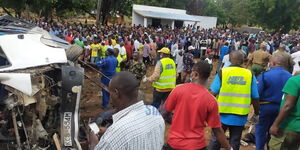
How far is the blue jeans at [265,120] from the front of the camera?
14.3ft

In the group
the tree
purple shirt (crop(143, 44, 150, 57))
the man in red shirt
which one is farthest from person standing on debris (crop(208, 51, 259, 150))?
the tree

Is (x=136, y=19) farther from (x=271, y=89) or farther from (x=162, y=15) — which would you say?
(x=271, y=89)

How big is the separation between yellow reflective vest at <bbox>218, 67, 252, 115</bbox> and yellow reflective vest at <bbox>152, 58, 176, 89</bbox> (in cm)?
222

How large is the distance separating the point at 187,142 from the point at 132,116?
145 centimetres

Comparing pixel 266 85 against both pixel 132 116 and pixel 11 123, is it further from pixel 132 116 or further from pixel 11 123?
pixel 11 123

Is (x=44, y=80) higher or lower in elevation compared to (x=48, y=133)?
higher

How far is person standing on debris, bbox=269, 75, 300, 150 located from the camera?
3.46 meters

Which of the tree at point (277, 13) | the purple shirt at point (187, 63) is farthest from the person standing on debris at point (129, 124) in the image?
the tree at point (277, 13)

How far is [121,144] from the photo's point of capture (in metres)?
1.79

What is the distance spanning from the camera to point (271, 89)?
4.28m

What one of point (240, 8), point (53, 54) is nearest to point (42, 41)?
point (53, 54)

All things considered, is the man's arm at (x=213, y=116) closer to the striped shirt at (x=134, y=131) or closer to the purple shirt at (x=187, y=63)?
the striped shirt at (x=134, y=131)

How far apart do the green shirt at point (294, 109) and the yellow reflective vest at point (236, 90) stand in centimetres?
50

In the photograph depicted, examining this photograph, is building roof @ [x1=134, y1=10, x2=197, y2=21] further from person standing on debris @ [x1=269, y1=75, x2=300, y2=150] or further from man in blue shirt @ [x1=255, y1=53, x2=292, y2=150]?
person standing on debris @ [x1=269, y1=75, x2=300, y2=150]
